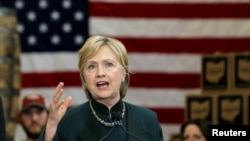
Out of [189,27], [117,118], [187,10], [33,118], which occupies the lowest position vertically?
[33,118]

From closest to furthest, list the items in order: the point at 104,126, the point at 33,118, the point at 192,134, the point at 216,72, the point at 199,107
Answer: the point at 104,126
the point at 192,134
the point at 33,118
the point at 199,107
the point at 216,72

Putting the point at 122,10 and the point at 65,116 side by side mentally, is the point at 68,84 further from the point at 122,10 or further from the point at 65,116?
the point at 65,116

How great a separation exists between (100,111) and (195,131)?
2.96 meters

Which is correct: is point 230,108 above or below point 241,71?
below

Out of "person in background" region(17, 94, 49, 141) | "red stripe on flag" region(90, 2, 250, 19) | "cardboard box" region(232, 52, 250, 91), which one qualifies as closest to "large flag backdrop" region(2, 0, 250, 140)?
"red stripe on flag" region(90, 2, 250, 19)

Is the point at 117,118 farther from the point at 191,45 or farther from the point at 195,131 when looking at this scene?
the point at 191,45

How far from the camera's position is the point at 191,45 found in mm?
8156

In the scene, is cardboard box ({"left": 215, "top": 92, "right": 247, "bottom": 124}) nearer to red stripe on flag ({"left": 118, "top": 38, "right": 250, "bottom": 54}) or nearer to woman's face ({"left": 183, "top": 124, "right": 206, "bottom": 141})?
red stripe on flag ({"left": 118, "top": 38, "right": 250, "bottom": 54})

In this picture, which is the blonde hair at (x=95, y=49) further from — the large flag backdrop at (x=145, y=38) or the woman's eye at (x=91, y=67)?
the large flag backdrop at (x=145, y=38)

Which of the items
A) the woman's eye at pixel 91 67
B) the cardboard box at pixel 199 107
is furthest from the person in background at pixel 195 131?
the woman's eye at pixel 91 67

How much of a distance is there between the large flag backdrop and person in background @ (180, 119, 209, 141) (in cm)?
169

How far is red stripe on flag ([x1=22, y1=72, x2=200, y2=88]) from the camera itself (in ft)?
26.1

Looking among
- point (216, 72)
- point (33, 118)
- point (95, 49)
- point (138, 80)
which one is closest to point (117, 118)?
point (95, 49)

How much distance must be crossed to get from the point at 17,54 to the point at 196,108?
5.88 ft
